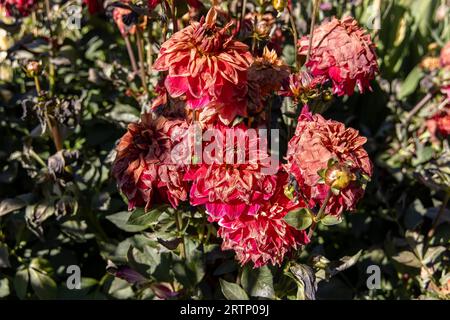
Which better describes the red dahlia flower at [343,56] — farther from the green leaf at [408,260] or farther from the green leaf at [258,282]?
the green leaf at [408,260]

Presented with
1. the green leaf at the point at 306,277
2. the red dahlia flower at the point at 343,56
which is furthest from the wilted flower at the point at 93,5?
the green leaf at the point at 306,277

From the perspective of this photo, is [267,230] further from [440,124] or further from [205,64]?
[440,124]

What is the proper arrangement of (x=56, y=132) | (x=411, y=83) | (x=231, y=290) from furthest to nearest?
(x=411, y=83)
(x=56, y=132)
(x=231, y=290)

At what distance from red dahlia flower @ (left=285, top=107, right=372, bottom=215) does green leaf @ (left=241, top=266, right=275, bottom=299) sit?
1.05 feet

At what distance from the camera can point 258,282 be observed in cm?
124

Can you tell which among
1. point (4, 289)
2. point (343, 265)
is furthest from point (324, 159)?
point (4, 289)

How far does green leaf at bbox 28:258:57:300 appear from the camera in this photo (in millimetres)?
1552

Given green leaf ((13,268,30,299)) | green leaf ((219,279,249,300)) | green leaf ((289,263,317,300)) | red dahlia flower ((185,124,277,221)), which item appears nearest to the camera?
red dahlia flower ((185,124,277,221))

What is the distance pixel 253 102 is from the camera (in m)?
1.03

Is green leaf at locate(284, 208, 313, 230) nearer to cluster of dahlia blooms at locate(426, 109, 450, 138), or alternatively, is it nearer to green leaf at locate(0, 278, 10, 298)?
cluster of dahlia blooms at locate(426, 109, 450, 138)

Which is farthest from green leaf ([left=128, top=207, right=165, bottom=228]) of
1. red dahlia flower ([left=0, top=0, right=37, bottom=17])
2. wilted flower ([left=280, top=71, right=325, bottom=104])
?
red dahlia flower ([left=0, top=0, right=37, bottom=17])

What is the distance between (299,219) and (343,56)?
39 cm

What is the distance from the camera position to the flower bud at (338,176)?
2.81 ft

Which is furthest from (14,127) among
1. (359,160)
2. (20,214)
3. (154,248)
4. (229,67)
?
(359,160)
